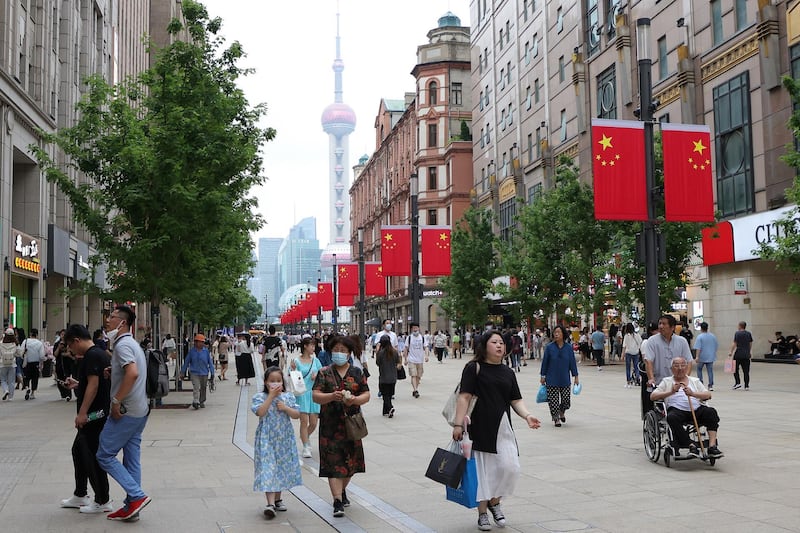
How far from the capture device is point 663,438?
10805 millimetres

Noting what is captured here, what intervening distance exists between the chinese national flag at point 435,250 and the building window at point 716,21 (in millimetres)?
13330

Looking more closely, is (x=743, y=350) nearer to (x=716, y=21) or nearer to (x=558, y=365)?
(x=558, y=365)

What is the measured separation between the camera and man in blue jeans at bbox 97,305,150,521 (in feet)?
25.1

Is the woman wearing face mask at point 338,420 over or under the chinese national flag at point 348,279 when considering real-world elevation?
under

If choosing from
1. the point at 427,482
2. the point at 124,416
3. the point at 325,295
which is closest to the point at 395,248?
the point at 427,482

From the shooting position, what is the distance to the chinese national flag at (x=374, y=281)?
41.9 m

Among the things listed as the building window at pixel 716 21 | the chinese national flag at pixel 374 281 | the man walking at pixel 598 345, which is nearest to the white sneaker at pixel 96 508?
the man walking at pixel 598 345

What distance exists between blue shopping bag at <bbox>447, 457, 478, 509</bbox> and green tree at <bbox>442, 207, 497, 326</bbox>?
153ft

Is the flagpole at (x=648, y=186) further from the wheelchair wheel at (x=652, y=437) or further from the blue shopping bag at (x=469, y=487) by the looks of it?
the blue shopping bag at (x=469, y=487)

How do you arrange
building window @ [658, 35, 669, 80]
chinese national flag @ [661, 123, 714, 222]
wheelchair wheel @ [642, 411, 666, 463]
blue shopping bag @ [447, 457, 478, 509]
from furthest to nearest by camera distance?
building window @ [658, 35, 669, 80] < chinese national flag @ [661, 123, 714, 222] < wheelchair wheel @ [642, 411, 666, 463] < blue shopping bag @ [447, 457, 478, 509]

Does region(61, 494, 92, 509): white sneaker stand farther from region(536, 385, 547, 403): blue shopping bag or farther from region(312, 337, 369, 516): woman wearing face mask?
region(536, 385, 547, 403): blue shopping bag

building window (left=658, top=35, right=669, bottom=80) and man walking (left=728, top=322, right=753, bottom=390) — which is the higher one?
building window (left=658, top=35, right=669, bottom=80)

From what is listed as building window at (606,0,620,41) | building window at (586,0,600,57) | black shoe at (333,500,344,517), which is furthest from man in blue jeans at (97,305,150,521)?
building window at (586,0,600,57)

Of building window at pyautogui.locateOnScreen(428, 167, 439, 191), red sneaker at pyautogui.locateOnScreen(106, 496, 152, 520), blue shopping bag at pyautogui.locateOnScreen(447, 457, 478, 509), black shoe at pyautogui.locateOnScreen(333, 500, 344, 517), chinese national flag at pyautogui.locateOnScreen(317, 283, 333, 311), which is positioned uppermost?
building window at pyautogui.locateOnScreen(428, 167, 439, 191)
